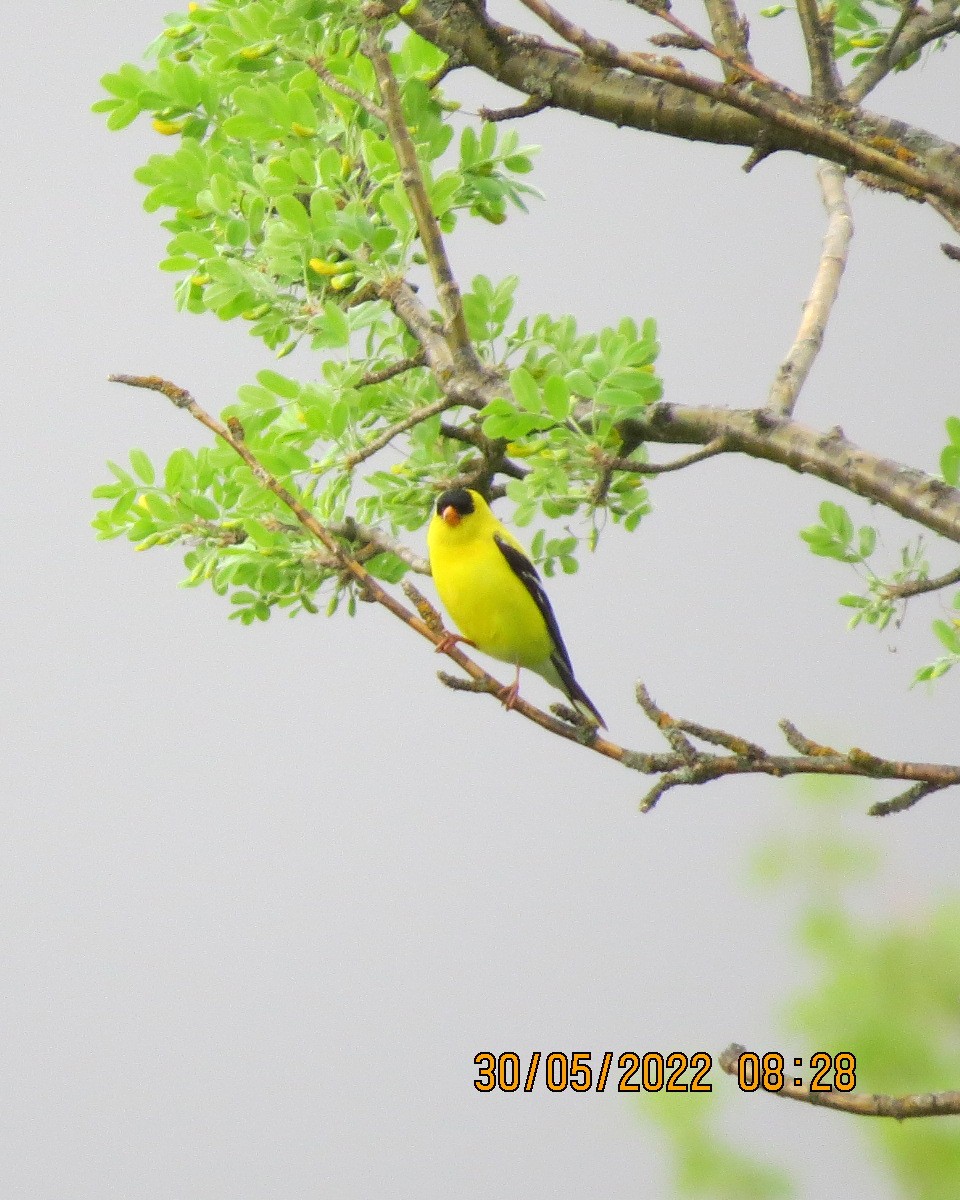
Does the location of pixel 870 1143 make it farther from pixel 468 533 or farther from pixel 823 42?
pixel 823 42

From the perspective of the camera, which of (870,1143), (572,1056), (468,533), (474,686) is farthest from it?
(870,1143)

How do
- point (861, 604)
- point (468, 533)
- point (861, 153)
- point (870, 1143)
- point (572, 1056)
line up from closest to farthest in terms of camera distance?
point (861, 153)
point (861, 604)
point (572, 1056)
point (468, 533)
point (870, 1143)

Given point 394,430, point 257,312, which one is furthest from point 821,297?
point 257,312

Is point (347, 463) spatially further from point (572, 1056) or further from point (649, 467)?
point (572, 1056)

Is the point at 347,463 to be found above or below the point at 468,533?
below

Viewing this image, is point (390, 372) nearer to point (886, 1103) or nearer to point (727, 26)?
point (727, 26)

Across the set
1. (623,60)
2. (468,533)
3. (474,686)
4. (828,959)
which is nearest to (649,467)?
(474,686)

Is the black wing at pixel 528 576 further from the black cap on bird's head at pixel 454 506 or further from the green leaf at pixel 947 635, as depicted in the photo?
the green leaf at pixel 947 635

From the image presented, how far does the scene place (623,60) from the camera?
0.94 metres

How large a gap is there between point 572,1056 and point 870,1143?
995 millimetres

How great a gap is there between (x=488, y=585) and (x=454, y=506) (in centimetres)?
13

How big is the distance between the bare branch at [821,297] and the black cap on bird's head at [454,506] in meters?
0.51

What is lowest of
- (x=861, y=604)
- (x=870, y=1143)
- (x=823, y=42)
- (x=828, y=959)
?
(x=870, y=1143)

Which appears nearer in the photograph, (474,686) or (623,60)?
(623,60)
